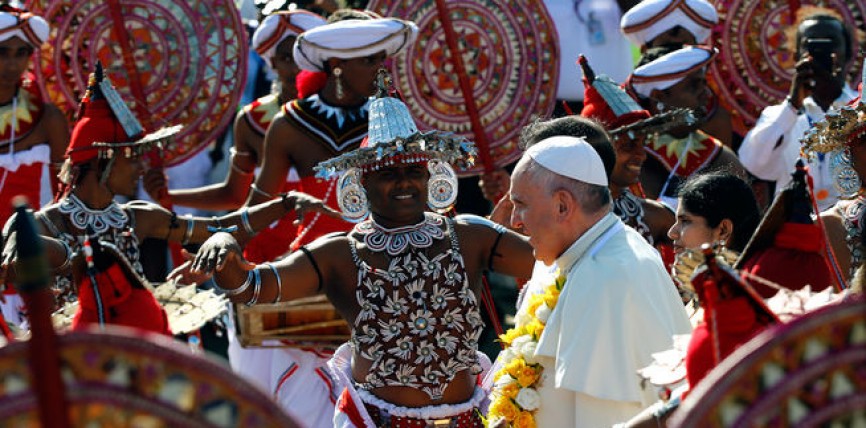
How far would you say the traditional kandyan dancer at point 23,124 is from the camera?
7434 mm

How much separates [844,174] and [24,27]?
13.7 feet

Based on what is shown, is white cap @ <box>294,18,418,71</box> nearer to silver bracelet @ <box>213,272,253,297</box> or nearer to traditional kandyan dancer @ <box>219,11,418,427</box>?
traditional kandyan dancer @ <box>219,11,418,427</box>

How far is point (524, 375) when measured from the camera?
14.2 feet

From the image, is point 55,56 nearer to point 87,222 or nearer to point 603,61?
point 87,222

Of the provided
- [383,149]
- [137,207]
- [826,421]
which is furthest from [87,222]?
[826,421]

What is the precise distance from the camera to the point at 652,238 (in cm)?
601

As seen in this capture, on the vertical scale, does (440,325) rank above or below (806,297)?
below

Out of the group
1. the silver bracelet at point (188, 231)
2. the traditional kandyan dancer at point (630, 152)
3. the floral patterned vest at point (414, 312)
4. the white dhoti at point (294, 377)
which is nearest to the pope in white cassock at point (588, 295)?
the floral patterned vest at point (414, 312)

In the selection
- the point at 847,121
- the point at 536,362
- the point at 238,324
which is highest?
the point at 847,121

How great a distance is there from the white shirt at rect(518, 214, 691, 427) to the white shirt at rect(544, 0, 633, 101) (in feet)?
13.8

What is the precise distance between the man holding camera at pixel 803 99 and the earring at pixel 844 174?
6.63 ft

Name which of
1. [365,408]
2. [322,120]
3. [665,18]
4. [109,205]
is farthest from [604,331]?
[665,18]

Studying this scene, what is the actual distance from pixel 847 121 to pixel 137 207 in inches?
117

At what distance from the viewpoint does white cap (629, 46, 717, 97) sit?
7.38m
